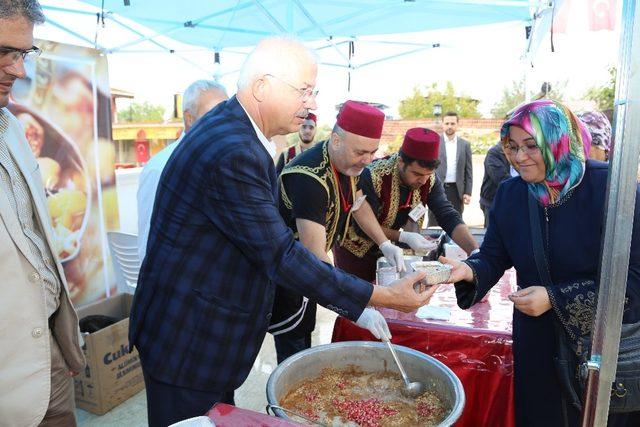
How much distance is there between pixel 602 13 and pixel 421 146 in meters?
1.70

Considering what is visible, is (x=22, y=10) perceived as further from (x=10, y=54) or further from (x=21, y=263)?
(x=21, y=263)

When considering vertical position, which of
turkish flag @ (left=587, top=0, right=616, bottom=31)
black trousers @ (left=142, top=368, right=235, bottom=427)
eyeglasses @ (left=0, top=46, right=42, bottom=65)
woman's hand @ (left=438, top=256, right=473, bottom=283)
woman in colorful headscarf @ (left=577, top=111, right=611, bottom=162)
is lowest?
black trousers @ (left=142, top=368, right=235, bottom=427)

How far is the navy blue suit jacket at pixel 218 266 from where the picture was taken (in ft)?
3.78

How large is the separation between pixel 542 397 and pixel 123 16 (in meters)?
5.29

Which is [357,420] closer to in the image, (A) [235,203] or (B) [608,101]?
(A) [235,203]

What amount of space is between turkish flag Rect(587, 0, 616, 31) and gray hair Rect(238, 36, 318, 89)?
275cm

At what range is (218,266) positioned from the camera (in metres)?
1.23

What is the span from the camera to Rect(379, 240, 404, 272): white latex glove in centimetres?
224

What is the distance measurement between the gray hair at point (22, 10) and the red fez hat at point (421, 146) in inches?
74.3

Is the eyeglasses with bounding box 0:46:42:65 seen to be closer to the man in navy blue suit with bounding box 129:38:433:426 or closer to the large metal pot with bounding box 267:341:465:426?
the man in navy blue suit with bounding box 129:38:433:426

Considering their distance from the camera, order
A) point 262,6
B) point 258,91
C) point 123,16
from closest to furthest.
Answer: point 258,91 < point 262,6 < point 123,16

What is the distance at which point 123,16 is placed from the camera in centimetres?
503

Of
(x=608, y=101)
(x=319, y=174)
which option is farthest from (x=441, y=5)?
(x=608, y=101)

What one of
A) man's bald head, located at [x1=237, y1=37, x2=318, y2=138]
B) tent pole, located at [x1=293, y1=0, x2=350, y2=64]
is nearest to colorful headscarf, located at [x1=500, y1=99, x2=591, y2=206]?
man's bald head, located at [x1=237, y1=37, x2=318, y2=138]
